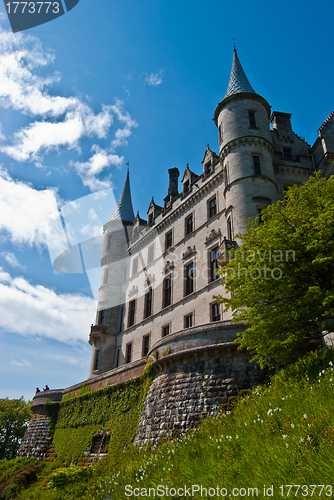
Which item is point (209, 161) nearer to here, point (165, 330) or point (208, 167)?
point (208, 167)

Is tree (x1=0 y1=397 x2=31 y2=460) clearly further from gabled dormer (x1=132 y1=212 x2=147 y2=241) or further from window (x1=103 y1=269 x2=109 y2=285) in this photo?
gabled dormer (x1=132 y1=212 x2=147 y2=241)

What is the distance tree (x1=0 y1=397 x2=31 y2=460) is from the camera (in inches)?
1977

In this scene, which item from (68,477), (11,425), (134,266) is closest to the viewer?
(68,477)

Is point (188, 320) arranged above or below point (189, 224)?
below

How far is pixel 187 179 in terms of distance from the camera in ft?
109

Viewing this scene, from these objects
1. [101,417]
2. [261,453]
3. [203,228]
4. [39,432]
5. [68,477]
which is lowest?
[68,477]

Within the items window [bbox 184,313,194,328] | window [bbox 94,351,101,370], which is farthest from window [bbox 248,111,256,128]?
window [bbox 94,351,101,370]

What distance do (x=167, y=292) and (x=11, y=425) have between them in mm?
38003

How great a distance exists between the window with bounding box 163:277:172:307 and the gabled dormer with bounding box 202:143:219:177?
9.68 m

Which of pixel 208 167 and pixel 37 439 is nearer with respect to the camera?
pixel 208 167

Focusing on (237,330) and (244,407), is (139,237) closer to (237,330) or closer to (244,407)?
(237,330)

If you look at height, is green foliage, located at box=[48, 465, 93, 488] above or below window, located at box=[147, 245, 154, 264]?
below

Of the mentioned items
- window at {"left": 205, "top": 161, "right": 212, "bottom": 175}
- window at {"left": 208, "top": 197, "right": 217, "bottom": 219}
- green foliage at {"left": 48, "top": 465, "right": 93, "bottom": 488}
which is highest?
window at {"left": 205, "top": 161, "right": 212, "bottom": 175}

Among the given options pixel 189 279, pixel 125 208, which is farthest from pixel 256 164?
pixel 125 208
